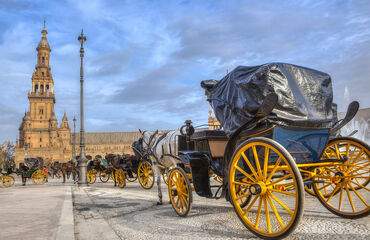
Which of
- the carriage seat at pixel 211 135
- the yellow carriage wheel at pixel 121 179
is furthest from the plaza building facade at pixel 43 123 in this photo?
the carriage seat at pixel 211 135

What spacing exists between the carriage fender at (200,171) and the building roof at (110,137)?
408ft

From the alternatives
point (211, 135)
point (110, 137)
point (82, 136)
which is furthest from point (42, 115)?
point (211, 135)

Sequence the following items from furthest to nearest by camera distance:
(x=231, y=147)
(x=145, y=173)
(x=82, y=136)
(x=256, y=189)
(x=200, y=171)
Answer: (x=82, y=136), (x=145, y=173), (x=200, y=171), (x=231, y=147), (x=256, y=189)

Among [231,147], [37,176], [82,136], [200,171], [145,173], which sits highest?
[82,136]

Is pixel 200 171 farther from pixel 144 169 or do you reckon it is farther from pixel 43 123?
pixel 43 123

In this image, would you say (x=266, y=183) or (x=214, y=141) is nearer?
(x=266, y=183)

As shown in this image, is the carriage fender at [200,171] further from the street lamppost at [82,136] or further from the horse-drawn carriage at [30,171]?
the horse-drawn carriage at [30,171]

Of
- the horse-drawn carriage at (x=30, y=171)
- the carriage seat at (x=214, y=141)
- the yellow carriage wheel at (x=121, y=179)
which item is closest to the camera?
the carriage seat at (x=214, y=141)

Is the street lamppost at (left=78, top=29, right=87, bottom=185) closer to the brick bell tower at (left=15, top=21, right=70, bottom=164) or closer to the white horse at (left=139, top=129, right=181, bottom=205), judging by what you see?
the white horse at (left=139, top=129, right=181, bottom=205)

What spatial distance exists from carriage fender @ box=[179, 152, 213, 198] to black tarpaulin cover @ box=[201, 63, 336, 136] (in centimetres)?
82

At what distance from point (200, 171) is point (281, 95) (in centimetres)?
183

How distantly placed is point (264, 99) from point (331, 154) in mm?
2184

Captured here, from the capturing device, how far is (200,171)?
4.82 m

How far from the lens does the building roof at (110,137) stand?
128500 millimetres
